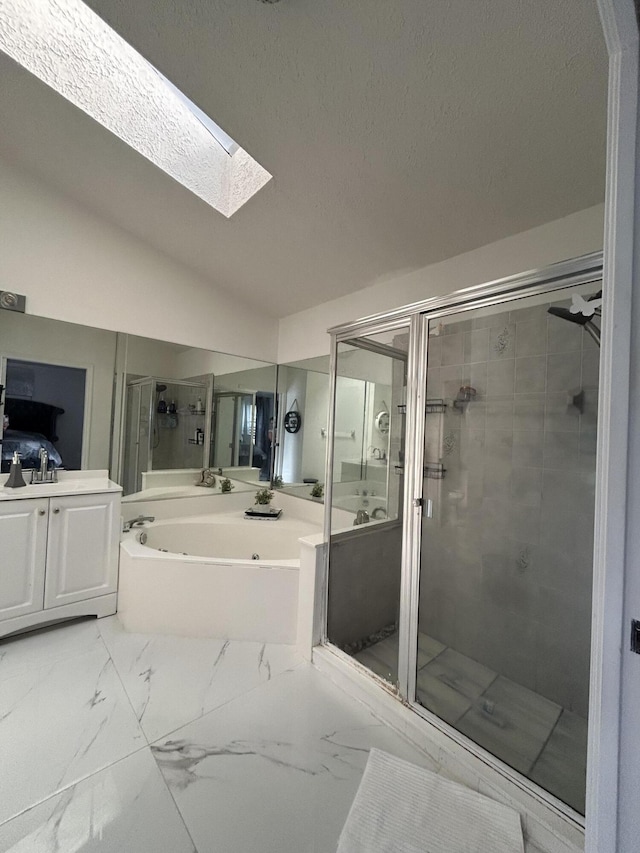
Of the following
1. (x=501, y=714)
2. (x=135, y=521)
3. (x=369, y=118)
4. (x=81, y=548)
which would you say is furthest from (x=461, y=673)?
(x=369, y=118)

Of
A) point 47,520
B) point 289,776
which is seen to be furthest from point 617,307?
point 47,520

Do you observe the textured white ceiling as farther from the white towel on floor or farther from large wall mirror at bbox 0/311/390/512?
the white towel on floor

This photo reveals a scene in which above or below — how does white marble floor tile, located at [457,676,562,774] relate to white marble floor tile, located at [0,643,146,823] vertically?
above

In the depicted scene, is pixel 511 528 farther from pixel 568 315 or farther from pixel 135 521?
pixel 135 521

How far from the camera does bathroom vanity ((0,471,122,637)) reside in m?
1.93

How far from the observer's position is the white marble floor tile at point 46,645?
1796 millimetres

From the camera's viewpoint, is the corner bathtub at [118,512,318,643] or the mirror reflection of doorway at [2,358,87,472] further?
the mirror reflection of doorway at [2,358,87,472]

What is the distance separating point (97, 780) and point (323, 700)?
0.89 metres

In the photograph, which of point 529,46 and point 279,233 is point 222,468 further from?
point 529,46

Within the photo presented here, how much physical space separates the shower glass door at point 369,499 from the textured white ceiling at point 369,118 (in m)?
0.68

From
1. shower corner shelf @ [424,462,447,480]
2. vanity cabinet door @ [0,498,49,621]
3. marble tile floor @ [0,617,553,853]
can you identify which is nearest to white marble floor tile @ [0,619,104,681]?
marble tile floor @ [0,617,553,853]

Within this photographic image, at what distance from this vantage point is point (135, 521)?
8.77 feet

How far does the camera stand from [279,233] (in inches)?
86.4

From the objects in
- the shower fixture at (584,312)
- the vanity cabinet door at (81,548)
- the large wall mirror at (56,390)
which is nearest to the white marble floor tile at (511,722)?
the shower fixture at (584,312)
